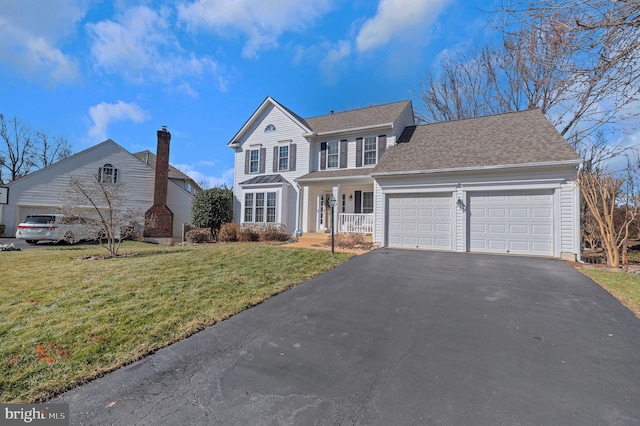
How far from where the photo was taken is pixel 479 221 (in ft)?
34.9

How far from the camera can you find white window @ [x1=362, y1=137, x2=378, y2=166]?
15.1m

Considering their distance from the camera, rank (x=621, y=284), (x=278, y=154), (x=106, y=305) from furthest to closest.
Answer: (x=278, y=154) → (x=621, y=284) → (x=106, y=305)

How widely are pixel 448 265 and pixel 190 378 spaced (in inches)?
288

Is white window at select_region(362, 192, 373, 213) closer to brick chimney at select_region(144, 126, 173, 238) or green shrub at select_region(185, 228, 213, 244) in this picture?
green shrub at select_region(185, 228, 213, 244)

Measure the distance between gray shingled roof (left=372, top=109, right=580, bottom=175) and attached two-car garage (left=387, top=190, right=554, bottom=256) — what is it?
48.9 inches

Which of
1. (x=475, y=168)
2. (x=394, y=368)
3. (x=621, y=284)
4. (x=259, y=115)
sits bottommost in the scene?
(x=394, y=368)

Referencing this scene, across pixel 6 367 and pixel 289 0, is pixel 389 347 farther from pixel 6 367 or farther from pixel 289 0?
pixel 289 0

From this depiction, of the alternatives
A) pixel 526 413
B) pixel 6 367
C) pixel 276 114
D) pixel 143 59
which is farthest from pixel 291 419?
pixel 276 114

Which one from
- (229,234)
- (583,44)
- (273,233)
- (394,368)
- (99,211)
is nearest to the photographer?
(394,368)

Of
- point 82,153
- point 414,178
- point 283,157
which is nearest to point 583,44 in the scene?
point 414,178

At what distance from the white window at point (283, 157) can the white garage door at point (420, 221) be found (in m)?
7.59

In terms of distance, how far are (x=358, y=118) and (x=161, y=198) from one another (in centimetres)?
1490

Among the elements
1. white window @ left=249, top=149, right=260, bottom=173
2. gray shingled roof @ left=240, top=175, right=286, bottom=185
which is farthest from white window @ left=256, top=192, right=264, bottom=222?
white window @ left=249, top=149, right=260, bottom=173
